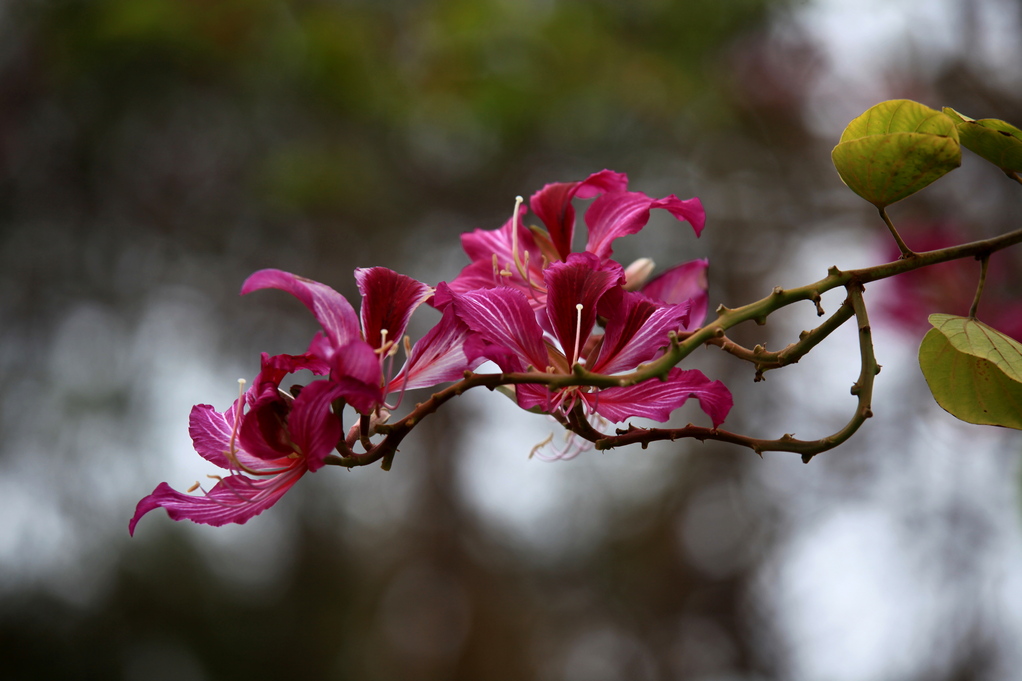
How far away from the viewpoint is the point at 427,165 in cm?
212

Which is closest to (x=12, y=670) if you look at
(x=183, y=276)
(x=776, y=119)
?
(x=183, y=276)

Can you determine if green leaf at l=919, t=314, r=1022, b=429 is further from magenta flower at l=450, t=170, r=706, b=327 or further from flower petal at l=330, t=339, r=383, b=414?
flower petal at l=330, t=339, r=383, b=414

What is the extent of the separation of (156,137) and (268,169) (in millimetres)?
336

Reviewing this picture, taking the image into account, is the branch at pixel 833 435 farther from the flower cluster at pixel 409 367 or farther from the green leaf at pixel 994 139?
the green leaf at pixel 994 139

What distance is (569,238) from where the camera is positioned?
20.2 inches

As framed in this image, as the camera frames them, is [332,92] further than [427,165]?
No

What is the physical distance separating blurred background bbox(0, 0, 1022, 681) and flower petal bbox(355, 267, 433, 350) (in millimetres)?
1397

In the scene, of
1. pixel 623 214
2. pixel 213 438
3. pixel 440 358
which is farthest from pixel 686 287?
pixel 213 438

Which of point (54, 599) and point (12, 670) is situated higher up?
point (54, 599)

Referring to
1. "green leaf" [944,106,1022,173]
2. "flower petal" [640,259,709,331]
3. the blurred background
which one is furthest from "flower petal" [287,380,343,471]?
the blurred background

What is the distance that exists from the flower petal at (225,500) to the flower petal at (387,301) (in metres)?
0.08

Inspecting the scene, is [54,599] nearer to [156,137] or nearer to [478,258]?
[156,137]

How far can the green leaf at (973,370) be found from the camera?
1.28 feet

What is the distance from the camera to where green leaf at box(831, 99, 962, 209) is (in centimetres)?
39
